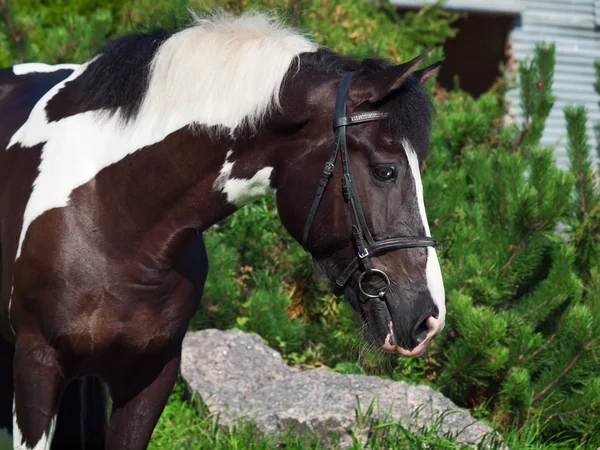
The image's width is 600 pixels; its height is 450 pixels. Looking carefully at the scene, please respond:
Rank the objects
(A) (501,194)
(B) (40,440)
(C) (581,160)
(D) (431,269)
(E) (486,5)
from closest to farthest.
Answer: (D) (431,269) < (B) (40,440) < (A) (501,194) < (C) (581,160) < (E) (486,5)

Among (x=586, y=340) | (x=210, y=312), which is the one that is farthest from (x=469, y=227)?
(x=210, y=312)

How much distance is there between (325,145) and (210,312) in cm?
289

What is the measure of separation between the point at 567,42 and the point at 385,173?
9481 mm

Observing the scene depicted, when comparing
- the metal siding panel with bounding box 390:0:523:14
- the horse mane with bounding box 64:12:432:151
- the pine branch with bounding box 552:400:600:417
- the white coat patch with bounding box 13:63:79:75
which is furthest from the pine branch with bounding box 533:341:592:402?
the metal siding panel with bounding box 390:0:523:14

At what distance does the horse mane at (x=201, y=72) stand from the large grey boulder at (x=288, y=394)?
1.83 meters

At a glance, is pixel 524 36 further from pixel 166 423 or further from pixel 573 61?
pixel 166 423

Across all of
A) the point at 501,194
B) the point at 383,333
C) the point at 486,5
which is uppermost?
the point at 383,333

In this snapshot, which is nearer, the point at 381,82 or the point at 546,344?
the point at 381,82

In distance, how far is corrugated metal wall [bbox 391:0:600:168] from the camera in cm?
1092

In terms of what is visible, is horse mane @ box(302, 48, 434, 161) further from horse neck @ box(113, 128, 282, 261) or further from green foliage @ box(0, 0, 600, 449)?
green foliage @ box(0, 0, 600, 449)

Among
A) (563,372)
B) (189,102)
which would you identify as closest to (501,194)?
(563,372)

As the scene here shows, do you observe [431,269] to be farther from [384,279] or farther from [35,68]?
[35,68]

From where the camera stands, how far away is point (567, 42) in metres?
11.3

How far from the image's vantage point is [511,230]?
4836mm
